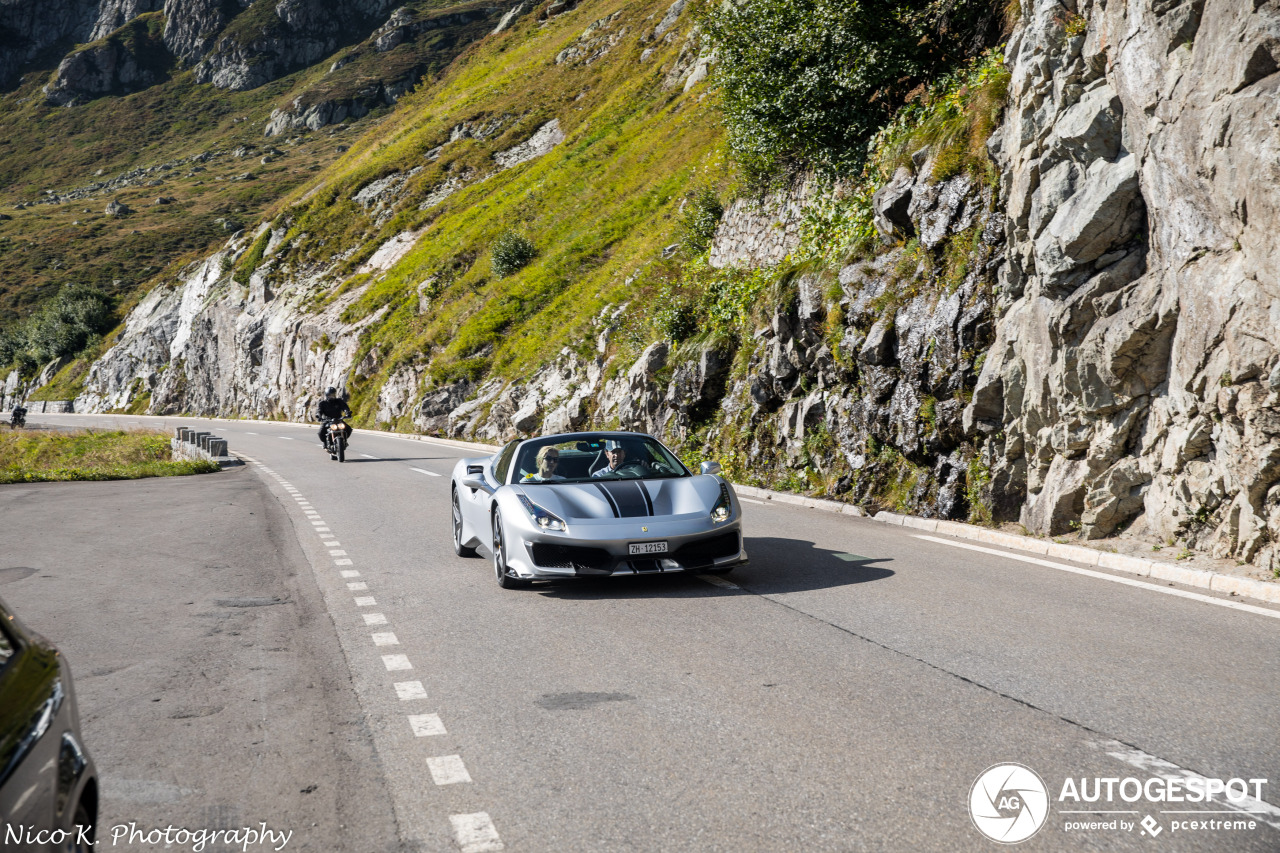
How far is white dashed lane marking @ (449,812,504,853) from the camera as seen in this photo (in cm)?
349

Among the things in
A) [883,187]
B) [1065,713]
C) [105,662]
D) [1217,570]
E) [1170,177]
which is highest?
[883,187]

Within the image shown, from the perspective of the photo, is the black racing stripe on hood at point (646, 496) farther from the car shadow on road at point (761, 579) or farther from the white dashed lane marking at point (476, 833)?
the white dashed lane marking at point (476, 833)

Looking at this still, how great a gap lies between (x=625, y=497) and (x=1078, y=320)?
17.2 ft

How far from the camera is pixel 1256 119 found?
812 cm

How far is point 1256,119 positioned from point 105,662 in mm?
9512

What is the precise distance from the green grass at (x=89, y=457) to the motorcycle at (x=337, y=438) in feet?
8.89

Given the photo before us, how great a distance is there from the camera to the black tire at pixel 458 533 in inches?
403

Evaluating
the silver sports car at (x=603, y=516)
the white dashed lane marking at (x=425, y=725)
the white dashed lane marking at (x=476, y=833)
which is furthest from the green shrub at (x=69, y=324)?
the white dashed lane marking at (x=476, y=833)

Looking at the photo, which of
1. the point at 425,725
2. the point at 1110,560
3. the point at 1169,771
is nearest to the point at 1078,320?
Result: the point at 1110,560

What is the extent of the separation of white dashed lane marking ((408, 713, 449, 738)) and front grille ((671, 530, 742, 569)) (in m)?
3.34

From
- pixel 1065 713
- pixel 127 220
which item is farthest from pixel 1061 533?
pixel 127 220

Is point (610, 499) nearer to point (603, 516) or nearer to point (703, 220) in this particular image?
point (603, 516)

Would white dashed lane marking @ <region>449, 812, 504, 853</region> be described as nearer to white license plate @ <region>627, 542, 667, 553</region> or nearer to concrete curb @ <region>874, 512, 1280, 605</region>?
white license plate @ <region>627, 542, 667, 553</region>

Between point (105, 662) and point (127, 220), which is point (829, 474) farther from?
point (127, 220)
